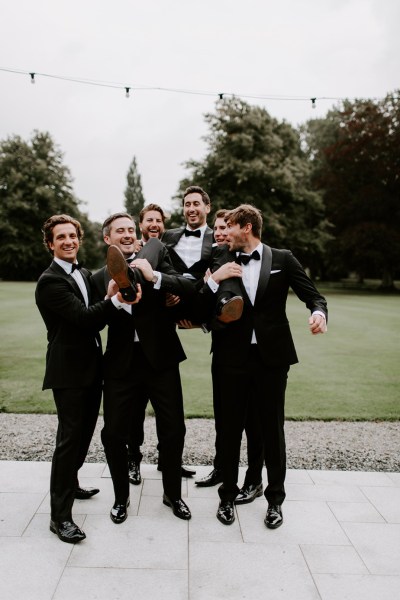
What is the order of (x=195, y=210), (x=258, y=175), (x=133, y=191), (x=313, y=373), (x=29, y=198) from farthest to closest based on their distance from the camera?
(x=133, y=191) < (x=29, y=198) < (x=258, y=175) < (x=313, y=373) < (x=195, y=210)

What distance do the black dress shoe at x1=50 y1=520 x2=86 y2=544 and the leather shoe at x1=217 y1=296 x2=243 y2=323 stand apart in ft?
5.56

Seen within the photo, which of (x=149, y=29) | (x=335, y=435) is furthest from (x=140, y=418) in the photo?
(x=149, y=29)

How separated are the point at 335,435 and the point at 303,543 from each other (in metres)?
2.45

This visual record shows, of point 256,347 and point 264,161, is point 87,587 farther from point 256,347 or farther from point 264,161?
point 264,161

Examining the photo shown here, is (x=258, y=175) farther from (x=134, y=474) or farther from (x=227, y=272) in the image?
(x=227, y=272)

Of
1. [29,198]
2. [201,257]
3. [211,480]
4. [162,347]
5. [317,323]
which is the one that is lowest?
[211,480]

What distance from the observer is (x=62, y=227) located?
10.5 ft

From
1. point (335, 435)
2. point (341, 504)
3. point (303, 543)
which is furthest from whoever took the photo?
point (335, 435)

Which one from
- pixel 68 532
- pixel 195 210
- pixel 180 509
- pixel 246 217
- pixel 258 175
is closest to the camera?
pixel 68 532

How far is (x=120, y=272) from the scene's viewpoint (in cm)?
272

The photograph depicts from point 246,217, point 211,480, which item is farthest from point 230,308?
point 211,480

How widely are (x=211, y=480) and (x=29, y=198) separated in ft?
146

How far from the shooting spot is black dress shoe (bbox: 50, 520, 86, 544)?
9.90ft

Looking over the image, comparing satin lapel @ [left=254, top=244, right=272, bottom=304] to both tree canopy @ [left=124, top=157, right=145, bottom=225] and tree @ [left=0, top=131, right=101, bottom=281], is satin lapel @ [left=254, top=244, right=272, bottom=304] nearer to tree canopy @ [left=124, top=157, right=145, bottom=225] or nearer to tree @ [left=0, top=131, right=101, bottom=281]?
tree @ [left=0, top=131, right=101, bottom=281]
